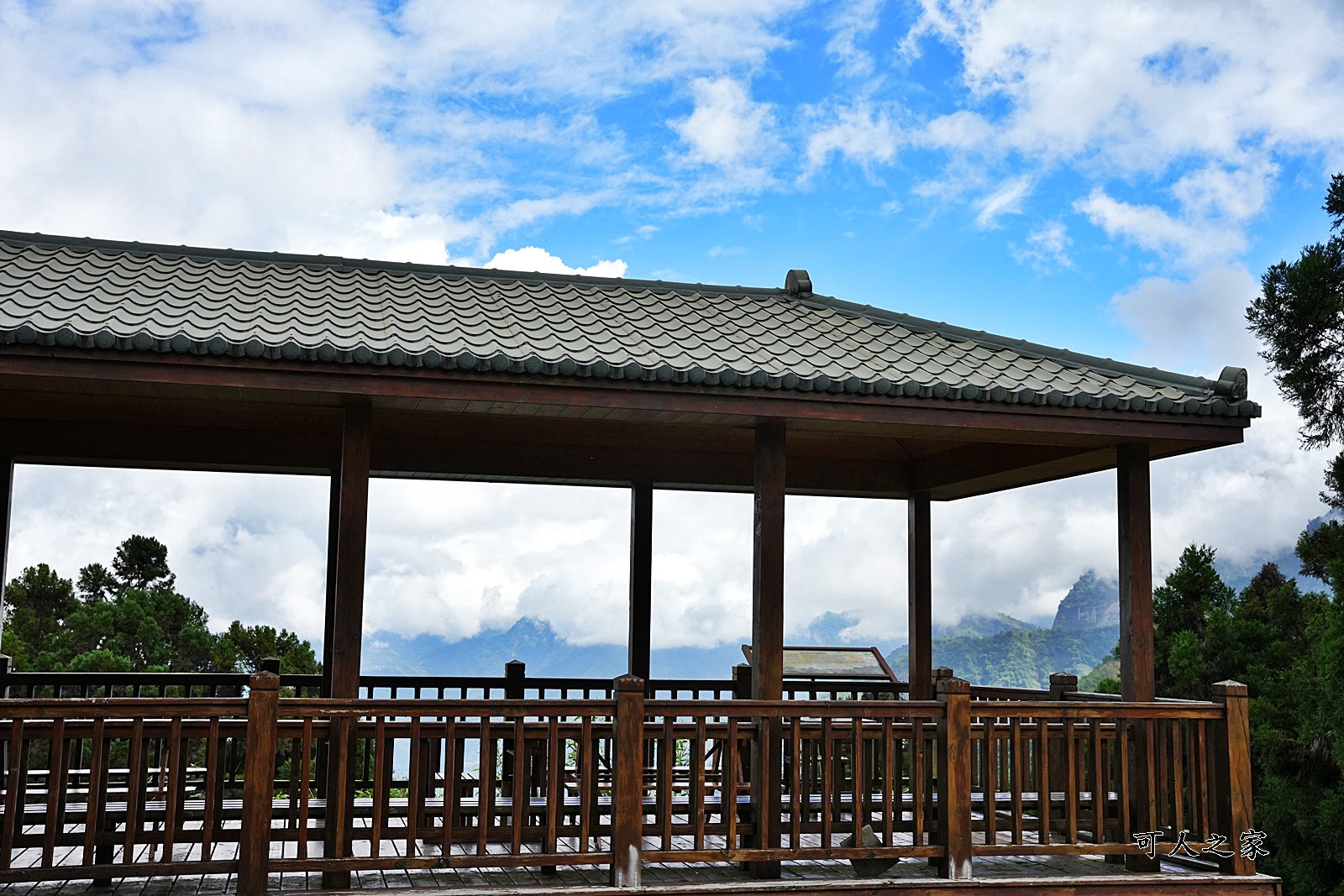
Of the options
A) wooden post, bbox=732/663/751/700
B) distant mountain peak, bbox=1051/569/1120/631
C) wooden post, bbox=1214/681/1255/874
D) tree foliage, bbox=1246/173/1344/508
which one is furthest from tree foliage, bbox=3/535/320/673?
distant mountain peak, bbox=1051/569/1120/631

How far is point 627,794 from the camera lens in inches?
225

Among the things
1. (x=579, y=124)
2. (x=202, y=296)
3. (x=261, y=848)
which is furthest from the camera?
(x=579, y=124)

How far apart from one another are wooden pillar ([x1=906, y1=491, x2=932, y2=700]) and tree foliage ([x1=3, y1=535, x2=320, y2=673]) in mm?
9329

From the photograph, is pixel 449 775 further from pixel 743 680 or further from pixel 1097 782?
pixel 743 680

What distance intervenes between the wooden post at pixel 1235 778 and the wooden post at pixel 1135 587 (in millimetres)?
381

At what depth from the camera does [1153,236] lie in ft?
163

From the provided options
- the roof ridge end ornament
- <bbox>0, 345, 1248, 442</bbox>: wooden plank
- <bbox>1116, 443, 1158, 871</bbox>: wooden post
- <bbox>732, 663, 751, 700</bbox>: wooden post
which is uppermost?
the roof ridge end ornament

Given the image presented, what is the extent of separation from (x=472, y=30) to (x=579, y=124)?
9.59m

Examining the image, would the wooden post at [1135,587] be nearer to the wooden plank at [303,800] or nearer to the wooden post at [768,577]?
the wooden post at [768,577]

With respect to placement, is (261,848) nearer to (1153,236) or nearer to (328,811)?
(328,811)

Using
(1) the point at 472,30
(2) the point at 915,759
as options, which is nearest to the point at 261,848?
(2) the point at 915,759

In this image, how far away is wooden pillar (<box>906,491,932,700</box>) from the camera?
30.2 feet

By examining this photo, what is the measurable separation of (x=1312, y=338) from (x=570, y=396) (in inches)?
366

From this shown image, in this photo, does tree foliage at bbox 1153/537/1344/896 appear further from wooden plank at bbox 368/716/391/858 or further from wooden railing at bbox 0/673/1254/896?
wooden plank at bbox 368/716/391/858
